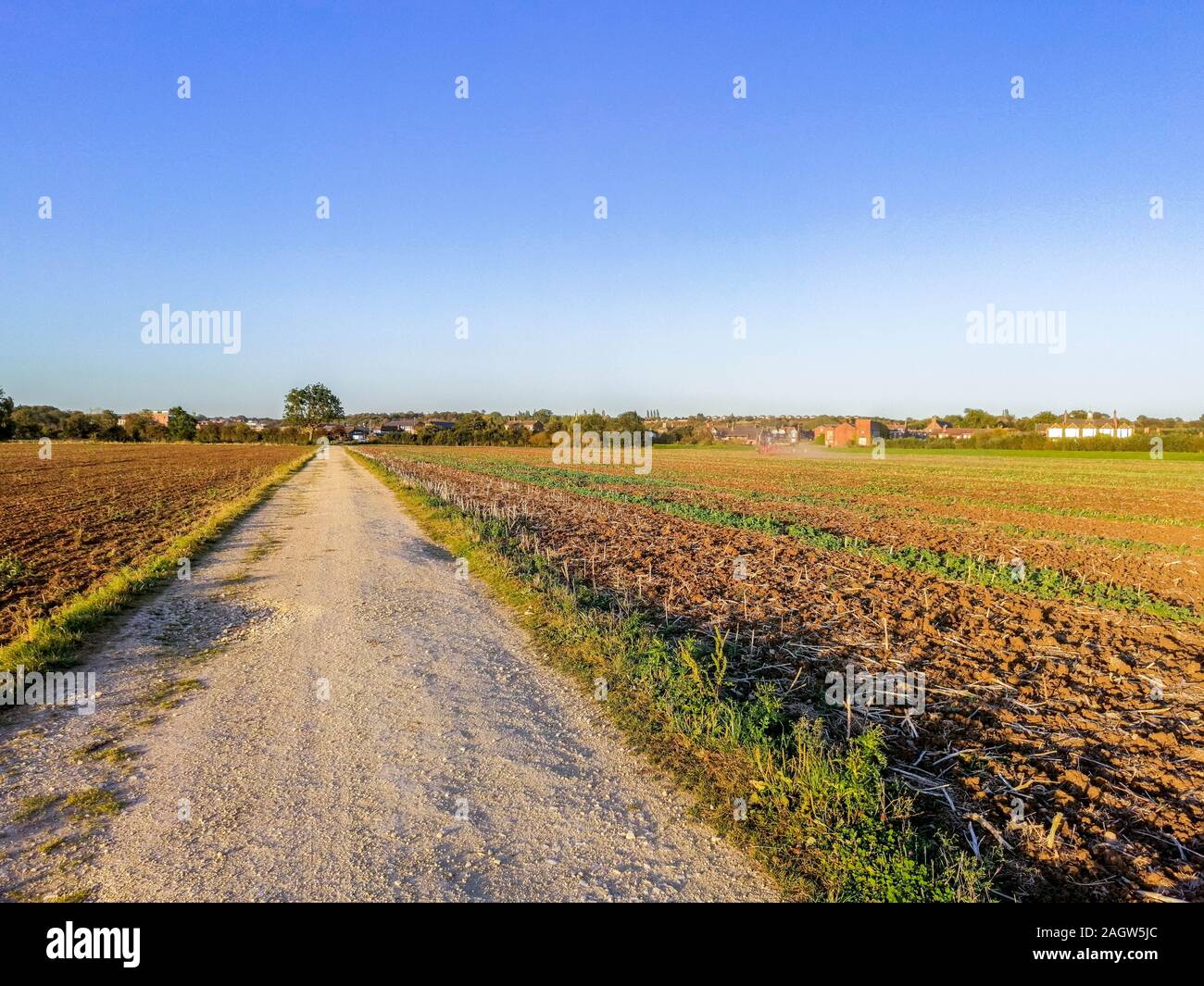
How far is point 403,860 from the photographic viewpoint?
357cm

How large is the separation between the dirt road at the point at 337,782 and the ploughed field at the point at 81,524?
372 cm

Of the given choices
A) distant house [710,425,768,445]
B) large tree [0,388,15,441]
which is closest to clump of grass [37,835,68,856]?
distant house [710,425,768,445]

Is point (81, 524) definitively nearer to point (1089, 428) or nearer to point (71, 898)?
point (71, 898)

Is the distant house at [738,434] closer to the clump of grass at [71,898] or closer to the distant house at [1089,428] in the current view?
the distant house at [1089,428]

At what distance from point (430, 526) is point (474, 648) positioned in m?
11.0

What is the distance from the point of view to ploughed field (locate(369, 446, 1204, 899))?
4102mm

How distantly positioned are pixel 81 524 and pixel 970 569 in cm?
2288

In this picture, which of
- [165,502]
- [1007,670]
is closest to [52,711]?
[1007,670]

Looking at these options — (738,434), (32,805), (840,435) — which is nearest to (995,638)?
(32,805)

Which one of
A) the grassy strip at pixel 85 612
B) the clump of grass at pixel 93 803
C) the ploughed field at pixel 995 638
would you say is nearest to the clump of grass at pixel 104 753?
the clump of grass at pixel 93 803

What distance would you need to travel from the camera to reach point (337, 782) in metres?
4.47

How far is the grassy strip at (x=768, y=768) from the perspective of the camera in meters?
3.45
